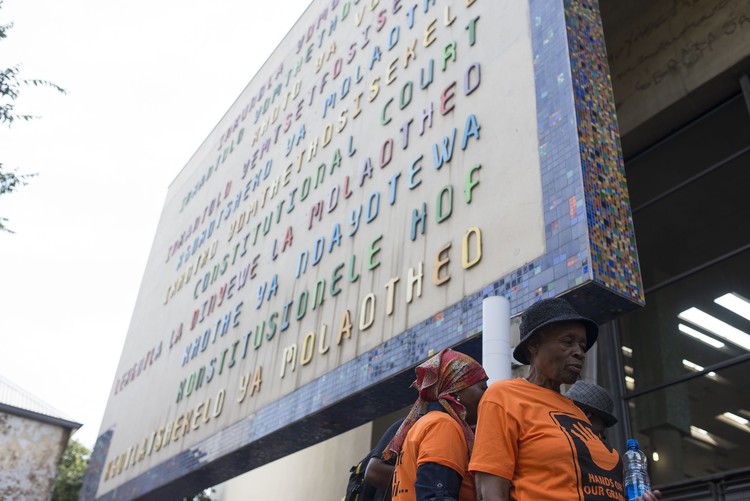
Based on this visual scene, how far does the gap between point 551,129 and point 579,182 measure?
2.80 feet

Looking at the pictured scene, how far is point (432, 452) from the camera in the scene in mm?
2877

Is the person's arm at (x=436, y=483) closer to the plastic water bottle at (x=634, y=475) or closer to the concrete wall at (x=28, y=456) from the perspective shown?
the plastic water bottle at (x=634, y=475)

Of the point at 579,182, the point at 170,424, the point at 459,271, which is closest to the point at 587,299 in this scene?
the point at 579,182

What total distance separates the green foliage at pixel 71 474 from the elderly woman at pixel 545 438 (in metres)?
26.0

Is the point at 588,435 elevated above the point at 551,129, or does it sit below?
below

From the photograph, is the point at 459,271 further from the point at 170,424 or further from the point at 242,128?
the point at 242,128

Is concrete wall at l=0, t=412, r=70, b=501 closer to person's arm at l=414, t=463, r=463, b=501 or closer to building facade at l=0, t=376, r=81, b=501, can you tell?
building facade at l=0, t=376, r=81, b=501

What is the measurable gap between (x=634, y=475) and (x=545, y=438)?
82 cm

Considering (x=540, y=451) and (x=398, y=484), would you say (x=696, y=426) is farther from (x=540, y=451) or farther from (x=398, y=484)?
(x=540, y=451)

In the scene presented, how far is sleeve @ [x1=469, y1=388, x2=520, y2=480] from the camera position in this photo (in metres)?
2.58

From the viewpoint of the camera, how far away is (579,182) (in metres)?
6.11

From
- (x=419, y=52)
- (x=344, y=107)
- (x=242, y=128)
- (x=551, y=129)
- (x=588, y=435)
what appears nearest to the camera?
(x=588, y=435)

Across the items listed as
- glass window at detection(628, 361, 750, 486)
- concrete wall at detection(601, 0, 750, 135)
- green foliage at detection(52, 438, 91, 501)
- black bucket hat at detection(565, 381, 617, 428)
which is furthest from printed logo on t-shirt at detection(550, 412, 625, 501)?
green foliage at detection(52, 438, 91, 501)

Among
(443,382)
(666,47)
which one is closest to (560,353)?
(443,382)
